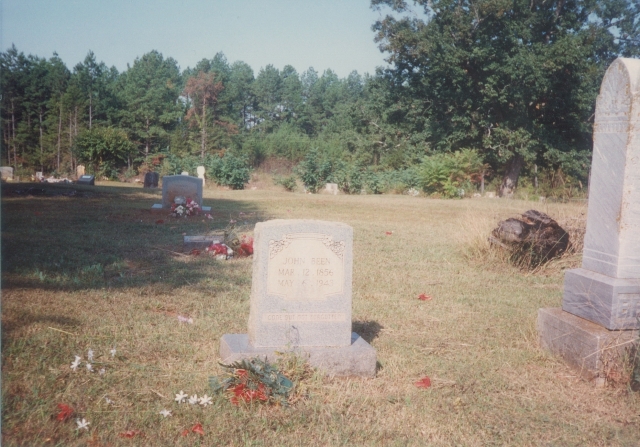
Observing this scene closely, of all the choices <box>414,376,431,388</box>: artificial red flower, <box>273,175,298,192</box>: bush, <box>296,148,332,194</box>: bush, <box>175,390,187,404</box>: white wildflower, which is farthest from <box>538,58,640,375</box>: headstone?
<box>273,175,298,192</box>: bush

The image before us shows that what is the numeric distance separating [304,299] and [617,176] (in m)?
2.79

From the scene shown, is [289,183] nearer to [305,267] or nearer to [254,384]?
[305,267]

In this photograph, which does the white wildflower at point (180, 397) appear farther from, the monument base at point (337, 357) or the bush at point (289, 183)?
the bush at point (289, 183)

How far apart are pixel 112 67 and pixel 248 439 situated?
219ft

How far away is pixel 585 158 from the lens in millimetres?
31375

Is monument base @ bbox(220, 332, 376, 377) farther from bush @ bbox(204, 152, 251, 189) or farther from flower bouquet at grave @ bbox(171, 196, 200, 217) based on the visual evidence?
bush @ bbox(204, 152, 251, 189)

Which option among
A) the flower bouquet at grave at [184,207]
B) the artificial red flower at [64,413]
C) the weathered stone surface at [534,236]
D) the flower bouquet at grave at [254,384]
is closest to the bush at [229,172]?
the flower bouquet at grave at [184,207]

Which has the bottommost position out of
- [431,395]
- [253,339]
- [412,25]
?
[431,395]

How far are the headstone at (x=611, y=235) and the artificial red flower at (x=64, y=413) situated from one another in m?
3.88

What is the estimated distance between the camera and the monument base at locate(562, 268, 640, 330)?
4672 mm

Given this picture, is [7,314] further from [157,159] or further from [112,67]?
[112,67]

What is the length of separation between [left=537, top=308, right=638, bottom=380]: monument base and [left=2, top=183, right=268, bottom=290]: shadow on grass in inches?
165

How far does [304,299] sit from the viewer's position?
15.3 feet

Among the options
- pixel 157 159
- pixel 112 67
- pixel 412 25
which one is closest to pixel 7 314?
pixel 412 25
